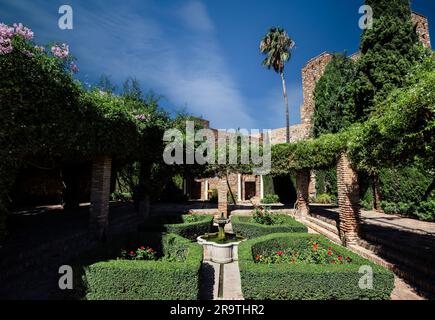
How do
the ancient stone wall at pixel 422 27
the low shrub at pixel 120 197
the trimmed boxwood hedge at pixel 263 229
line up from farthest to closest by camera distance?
the low shrub at pixel 120 197
the ancient stone wall at pixel 422 27
the trimmed boxwood hedge at pixel 263 229

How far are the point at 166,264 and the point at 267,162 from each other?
11097mm

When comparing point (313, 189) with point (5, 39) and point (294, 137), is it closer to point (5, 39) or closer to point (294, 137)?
point (294, 137)

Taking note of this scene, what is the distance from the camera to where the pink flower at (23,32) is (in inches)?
173

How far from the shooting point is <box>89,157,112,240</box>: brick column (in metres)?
8.32

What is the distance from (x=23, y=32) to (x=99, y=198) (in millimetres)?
5437

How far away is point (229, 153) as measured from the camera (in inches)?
608

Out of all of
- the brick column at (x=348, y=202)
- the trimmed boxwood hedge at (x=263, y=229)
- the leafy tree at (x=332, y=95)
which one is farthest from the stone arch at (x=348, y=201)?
the leafy tree at (x=332, y=95)

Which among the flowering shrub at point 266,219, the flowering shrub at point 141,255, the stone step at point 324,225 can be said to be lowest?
the stone step at point 324,225

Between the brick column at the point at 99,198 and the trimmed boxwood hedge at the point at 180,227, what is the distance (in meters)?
1.67

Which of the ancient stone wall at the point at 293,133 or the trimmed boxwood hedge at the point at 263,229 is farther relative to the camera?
the ancient stone wall at the point at 293,133

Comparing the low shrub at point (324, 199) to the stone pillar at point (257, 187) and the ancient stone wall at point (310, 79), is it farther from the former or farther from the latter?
the ancient stone wall at point (310, 79)

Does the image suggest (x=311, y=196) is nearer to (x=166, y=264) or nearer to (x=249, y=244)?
(x=249, y=244)

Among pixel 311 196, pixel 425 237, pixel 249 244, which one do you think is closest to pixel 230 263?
pixel 249 244

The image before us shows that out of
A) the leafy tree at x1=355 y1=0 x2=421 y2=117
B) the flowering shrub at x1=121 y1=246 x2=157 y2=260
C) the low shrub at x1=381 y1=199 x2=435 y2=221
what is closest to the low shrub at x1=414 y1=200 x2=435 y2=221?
the low shrub at x1=381 y1=199 x2=435 y2=221
